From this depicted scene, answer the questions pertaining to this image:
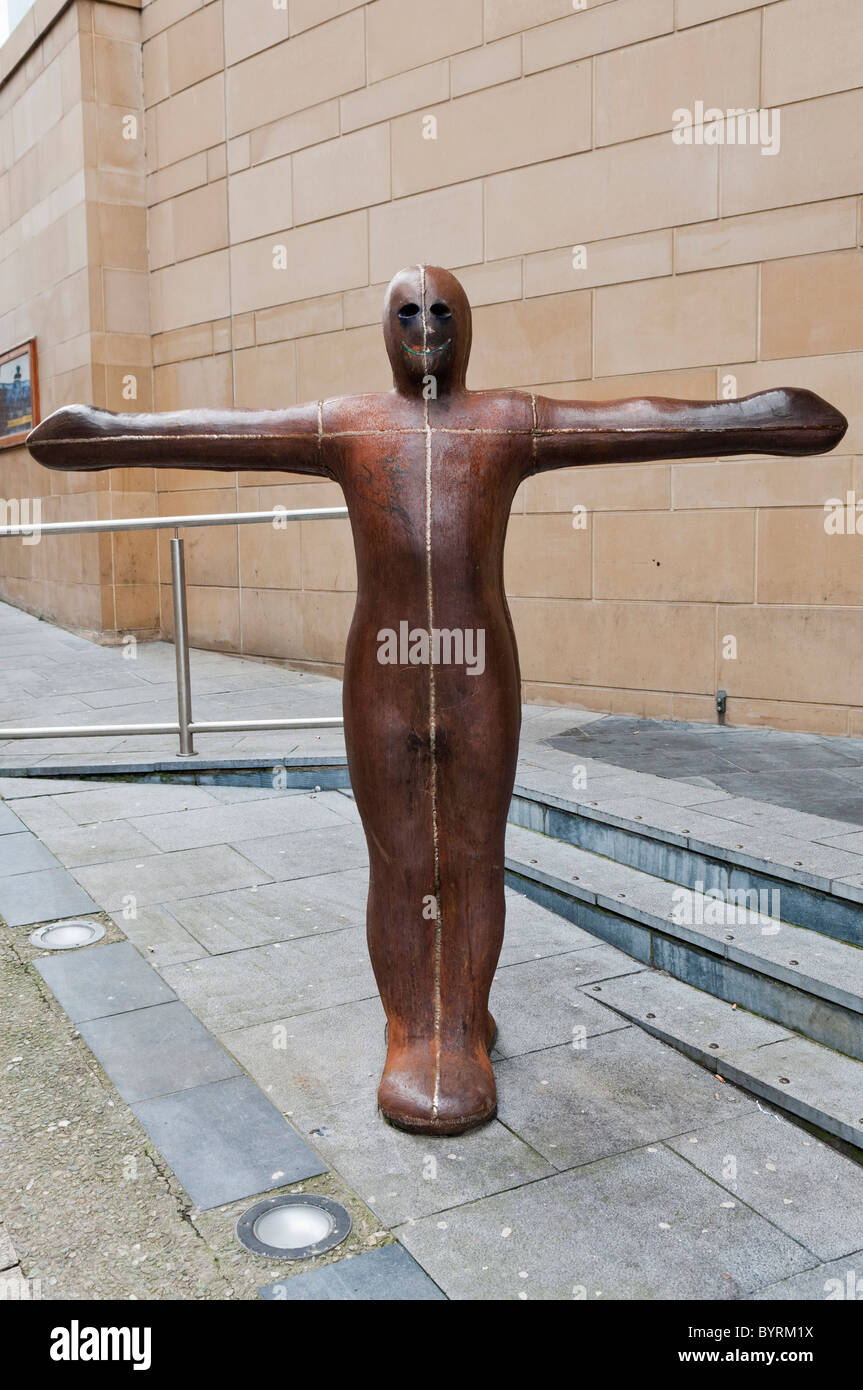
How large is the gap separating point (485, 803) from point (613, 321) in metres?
3.98

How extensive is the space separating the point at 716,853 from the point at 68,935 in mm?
1987

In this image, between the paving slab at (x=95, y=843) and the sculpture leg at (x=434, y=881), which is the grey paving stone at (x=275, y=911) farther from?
the sculpture leg at (x=434, y=881)

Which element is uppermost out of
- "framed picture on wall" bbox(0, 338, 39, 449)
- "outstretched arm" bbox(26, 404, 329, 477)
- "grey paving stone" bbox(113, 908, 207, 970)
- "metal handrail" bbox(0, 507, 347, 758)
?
"framed picture on wall" bbox(0, 338, 39, 449)

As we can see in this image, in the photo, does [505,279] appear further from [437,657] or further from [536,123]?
[437,657]

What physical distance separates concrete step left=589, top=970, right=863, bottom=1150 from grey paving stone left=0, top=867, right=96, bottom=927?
175 centimetres

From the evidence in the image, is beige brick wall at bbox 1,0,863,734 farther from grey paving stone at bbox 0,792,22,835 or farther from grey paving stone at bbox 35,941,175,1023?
grey paving stone at bbox 35,941,175,1023

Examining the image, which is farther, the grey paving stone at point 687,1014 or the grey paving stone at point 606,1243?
the grey paving stone at point 687,1014

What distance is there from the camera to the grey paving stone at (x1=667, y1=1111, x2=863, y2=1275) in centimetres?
215

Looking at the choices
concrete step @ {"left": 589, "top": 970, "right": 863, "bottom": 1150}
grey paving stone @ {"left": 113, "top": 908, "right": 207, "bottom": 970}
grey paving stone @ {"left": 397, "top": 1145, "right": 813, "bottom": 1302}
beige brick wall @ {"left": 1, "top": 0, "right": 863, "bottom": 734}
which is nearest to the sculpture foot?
grey paving stone @ {"left": 397, "top": 1145, "right": 813, "bottom": 1302}

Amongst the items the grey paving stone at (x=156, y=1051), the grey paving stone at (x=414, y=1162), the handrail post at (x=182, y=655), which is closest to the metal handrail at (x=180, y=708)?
the handrail post at (x=182, y=655)

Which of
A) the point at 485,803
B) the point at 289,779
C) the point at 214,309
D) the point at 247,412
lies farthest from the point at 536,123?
the point at 485,803

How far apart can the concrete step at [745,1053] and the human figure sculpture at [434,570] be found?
606 millimetres

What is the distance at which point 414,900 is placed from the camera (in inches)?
98.9

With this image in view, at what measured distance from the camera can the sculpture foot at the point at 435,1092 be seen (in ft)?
8.05
